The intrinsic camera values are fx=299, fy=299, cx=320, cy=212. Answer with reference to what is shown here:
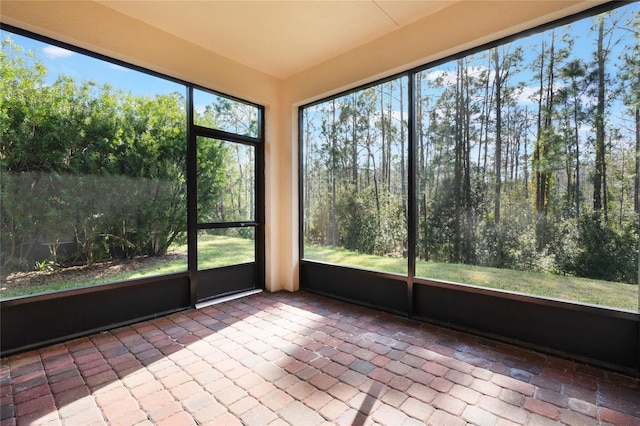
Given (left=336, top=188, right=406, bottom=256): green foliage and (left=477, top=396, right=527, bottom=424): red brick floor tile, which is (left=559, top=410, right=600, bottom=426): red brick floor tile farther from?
(left=336, top=188, right=406, bottom=256): green foliage

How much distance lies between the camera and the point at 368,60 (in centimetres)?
337

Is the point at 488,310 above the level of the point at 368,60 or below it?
below

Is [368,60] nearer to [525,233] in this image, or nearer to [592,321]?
[525,233]

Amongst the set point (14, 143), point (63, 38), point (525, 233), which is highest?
point (63, 38)

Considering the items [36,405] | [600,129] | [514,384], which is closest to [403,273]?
[514,384]

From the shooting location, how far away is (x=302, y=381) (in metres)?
2.08

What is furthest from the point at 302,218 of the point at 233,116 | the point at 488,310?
the point at 488,310

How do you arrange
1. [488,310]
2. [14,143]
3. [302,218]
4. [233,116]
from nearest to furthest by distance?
[14,143]
[488,310]
[233,116]
[302,218]

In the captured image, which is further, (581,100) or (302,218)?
(302,218)

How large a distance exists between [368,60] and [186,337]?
135 inches

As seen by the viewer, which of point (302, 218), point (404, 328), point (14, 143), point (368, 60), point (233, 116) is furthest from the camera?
point (302, 218)

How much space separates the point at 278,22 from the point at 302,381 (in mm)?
3214

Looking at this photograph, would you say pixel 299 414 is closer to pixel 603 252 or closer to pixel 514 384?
pixel 514 384

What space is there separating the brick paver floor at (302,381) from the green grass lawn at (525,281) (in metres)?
0.51
